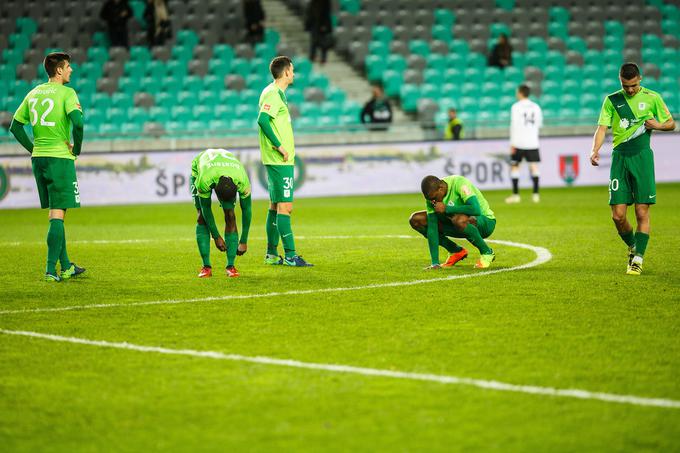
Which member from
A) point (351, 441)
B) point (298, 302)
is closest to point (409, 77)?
point (298, 302)

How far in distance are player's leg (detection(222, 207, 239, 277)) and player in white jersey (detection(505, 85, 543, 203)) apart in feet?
36.1

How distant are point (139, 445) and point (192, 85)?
21.7 m

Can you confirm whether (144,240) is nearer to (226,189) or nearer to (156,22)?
(226,189)

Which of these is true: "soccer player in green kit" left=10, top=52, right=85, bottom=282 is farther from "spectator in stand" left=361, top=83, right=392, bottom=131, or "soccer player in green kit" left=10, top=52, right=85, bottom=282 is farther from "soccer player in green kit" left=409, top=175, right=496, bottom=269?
"spectator in stand" left=361, top=83, right=392, bottom=131

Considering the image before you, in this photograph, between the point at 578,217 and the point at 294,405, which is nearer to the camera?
the point at 294,405

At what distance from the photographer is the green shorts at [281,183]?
10398 mm

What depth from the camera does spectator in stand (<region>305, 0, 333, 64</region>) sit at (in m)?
26.5

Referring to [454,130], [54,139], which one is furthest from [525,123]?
[54,139]

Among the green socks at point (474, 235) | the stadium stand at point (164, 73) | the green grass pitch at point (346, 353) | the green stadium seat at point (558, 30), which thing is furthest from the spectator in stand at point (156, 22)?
the green socks at point (474, 235)

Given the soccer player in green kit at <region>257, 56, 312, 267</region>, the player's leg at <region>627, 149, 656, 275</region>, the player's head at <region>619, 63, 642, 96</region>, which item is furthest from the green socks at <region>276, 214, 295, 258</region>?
the player's head at <region>619, 63, 642, 96</region>

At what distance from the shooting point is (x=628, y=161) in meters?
9.37

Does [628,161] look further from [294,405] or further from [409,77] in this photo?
[409,77]

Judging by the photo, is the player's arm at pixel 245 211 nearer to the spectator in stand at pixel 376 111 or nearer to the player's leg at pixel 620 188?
the player's leg at pixel 620 188

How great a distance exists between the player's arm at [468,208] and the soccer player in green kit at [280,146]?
1.79 metres
